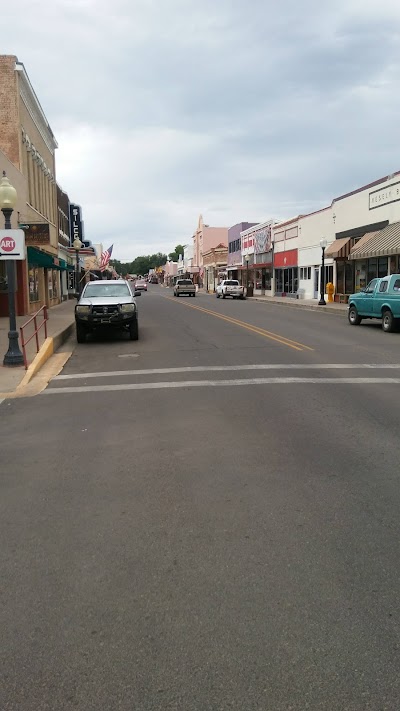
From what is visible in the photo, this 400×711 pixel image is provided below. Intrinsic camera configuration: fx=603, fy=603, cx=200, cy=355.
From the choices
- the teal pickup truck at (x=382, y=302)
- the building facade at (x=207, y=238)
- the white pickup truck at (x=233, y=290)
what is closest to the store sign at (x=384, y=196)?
the teal pickup truck at (x=382, y=302)

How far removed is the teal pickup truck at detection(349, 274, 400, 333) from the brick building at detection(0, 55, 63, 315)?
471 inches

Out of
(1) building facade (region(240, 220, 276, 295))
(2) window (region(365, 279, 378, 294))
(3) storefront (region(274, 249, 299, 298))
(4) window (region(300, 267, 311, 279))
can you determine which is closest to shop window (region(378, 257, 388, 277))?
(2) window (region(365, 279, 378, 294))

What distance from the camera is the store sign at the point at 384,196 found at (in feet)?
94.9

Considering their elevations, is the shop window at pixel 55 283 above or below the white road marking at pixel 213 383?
above

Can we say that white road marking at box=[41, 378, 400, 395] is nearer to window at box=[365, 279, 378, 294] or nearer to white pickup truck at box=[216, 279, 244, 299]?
window at box=[365, 279, 378, 294]

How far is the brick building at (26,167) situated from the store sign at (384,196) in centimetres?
1637

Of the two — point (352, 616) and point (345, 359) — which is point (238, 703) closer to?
point (352, 616)

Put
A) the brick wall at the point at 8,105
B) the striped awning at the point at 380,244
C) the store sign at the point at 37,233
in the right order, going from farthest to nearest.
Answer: the striped awning at the point at 380,244
the brick wall at the point at 8,105
the store sign at the point at 37,233

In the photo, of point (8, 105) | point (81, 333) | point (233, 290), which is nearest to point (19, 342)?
→ point (81, 333)

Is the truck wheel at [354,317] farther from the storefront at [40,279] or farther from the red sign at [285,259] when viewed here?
the red sign at [285,259]

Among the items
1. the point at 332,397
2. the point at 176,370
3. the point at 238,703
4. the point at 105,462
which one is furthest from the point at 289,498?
the point at 176,370

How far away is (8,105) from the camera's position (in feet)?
84.2

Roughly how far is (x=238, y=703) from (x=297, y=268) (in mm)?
44312

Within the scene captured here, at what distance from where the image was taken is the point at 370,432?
698 centimetres
